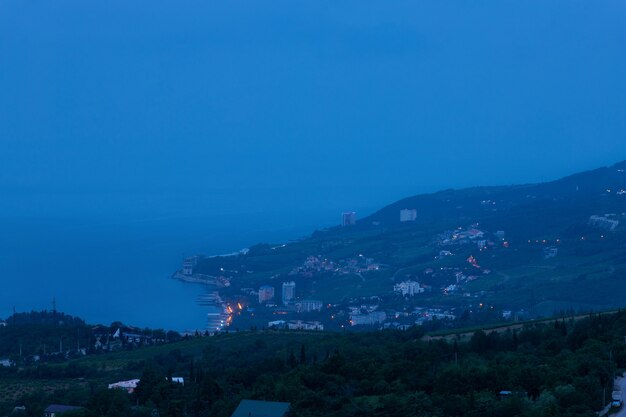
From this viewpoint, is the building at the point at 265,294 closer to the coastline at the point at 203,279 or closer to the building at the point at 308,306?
the building at the point at 308,306

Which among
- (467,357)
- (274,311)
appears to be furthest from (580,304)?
(467,357)

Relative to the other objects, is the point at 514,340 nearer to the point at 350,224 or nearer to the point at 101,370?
the point at 101,370

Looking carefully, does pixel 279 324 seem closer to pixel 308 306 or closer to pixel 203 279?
pixel 308 306

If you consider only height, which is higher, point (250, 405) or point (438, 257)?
point (438, 257)

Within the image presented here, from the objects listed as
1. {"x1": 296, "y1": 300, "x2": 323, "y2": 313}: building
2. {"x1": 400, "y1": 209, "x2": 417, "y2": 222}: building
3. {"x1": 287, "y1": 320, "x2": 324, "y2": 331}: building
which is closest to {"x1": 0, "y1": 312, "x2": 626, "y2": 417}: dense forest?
{"x1": 287, "y1": 320, "x2": 324, "y2": 331}: building

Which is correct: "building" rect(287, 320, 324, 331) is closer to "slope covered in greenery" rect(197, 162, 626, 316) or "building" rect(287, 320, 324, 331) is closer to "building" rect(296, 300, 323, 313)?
"building" rect(296, 300, 323, 313)
